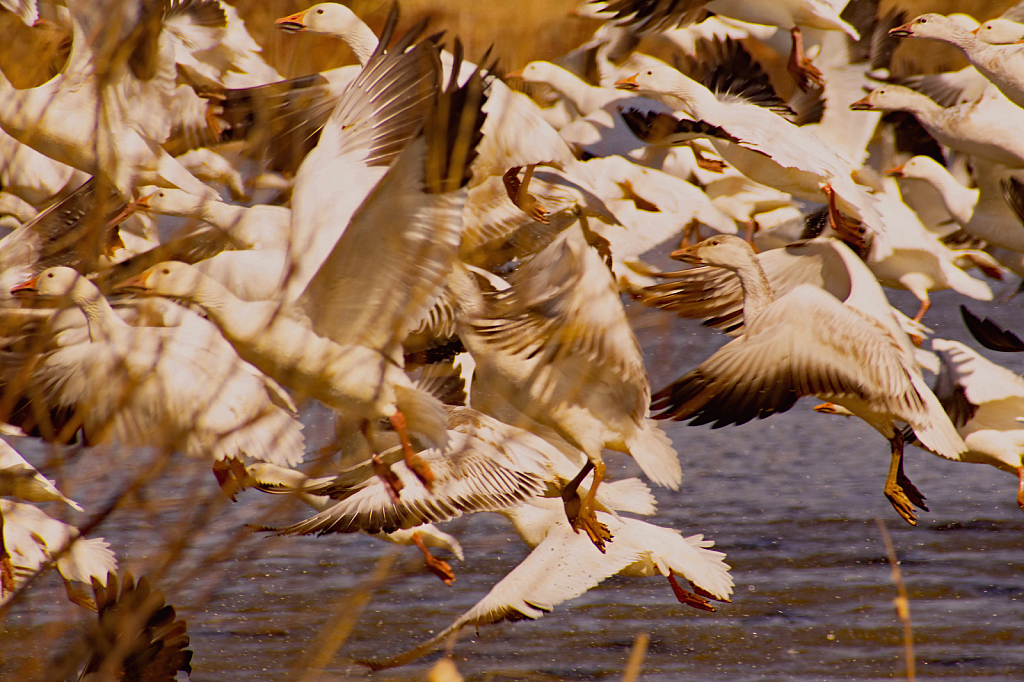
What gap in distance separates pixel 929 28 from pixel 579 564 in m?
3.49

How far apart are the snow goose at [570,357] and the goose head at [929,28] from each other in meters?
2.79

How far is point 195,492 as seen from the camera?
1690 millimetres

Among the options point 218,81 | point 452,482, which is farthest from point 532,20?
point 218,81

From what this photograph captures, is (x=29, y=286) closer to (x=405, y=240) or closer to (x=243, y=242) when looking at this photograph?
(x=243, y=242)

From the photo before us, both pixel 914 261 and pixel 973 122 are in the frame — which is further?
pixel 914 261

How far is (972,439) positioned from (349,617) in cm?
376

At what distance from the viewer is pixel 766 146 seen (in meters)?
4.59

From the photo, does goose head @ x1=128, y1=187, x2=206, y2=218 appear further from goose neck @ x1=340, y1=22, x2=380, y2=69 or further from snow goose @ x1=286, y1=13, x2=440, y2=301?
snow goose @ x1=286, y1=13, x2=440, y2=301

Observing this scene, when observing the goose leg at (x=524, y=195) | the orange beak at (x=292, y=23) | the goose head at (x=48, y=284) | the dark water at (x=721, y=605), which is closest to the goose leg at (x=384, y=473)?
the dark water at (x=721, y=605)

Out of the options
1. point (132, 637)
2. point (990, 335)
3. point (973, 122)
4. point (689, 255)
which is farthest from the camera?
point (973, 122)

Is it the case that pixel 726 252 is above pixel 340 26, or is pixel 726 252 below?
below

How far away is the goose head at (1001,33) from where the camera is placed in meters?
5.54

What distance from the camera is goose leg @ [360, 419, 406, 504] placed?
3.72 metres

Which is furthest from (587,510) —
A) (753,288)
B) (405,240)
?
(405,240)
